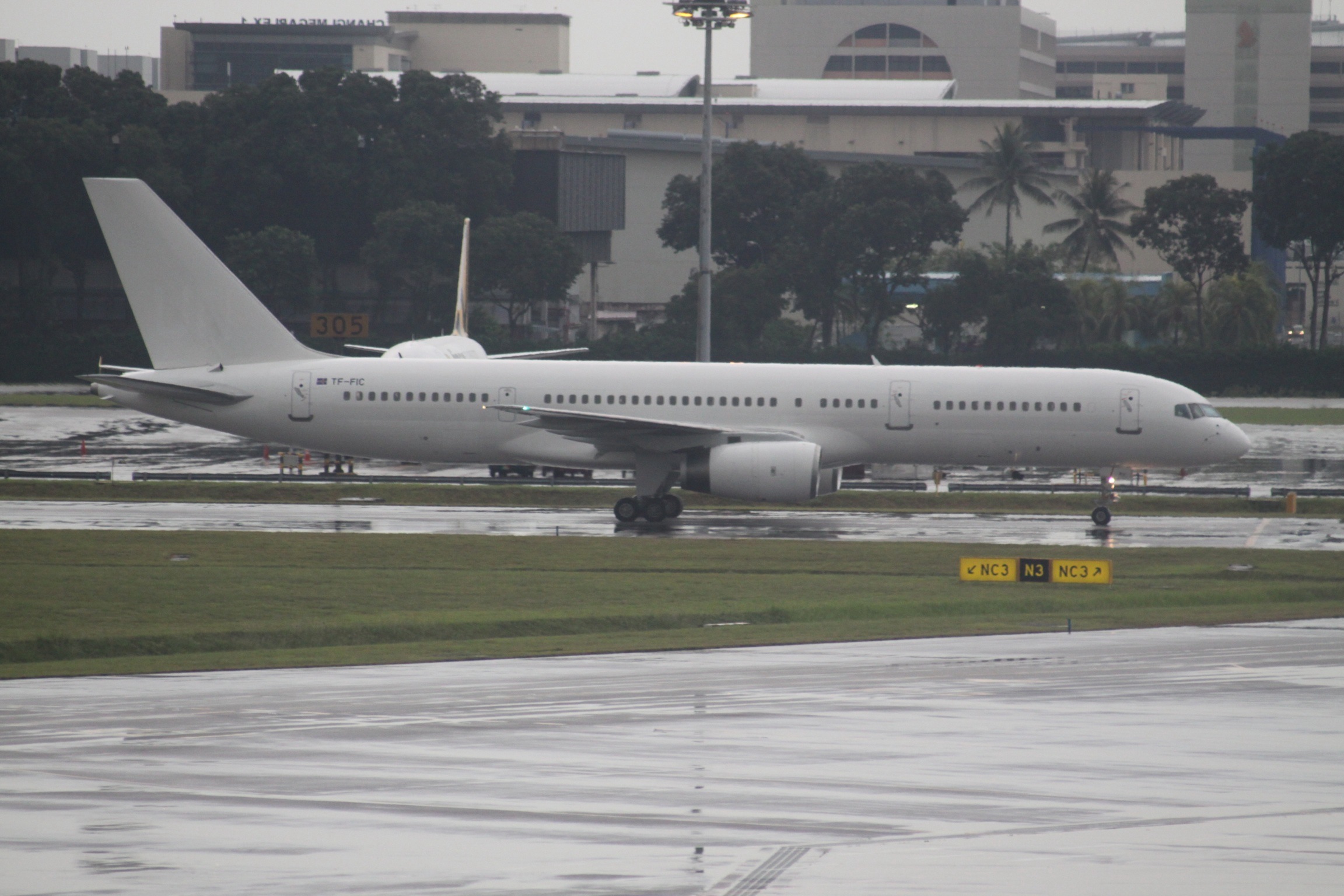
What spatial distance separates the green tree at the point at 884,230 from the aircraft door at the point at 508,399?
210 feet

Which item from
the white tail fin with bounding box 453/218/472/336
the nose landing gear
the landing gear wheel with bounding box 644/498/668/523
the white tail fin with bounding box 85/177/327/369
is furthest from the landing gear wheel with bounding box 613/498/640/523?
the white tail fin with bounding box 453/218/472/336

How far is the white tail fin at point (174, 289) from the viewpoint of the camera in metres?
40.3

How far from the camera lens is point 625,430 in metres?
38.1

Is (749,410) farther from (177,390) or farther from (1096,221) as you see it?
(1096,221)

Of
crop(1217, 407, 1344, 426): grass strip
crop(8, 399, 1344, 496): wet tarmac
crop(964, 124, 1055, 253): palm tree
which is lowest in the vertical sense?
crop(8, 399, 1344, 496): wet tarmac

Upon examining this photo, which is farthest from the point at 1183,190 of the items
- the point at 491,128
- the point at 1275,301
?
the point at 491,128

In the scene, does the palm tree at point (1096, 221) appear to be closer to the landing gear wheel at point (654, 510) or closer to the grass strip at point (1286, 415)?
the grass strip at point (1286, 415)

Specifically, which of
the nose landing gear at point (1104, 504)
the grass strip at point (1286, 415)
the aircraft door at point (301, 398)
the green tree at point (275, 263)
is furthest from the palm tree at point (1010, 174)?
the aircraft door at point (301, 398)

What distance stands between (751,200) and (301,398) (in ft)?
245

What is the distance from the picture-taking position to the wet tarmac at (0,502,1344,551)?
3616cm

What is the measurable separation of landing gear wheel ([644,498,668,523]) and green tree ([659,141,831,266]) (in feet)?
239

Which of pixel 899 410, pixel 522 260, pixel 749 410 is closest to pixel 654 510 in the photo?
pixel 749 410

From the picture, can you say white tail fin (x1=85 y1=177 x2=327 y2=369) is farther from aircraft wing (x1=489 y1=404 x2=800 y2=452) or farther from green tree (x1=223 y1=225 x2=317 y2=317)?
green tree (x1=223 y1=225 x2=317 y2=317)

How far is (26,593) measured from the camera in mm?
26219
